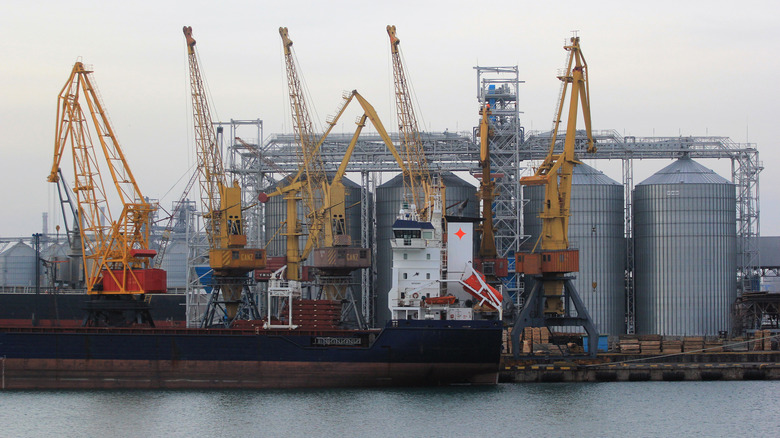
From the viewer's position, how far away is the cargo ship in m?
59.8

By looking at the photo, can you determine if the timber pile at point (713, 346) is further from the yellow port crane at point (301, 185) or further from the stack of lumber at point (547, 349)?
the yellow port crane at point (301, 185)

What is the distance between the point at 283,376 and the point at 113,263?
1427 cm

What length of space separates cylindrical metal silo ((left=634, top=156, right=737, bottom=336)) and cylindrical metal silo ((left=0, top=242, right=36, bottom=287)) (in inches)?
3566

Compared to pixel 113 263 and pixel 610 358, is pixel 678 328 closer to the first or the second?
pixel 610 358

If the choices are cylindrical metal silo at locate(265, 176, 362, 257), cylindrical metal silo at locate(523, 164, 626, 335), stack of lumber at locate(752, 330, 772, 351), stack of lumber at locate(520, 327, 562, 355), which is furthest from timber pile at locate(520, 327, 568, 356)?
cylindrical metal silo at locate(265, 176, 362, 257)

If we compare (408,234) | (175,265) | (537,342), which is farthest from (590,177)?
(175,265)

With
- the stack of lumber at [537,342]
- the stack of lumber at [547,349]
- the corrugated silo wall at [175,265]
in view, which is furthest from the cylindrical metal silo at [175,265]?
the stack of lumber at [547,349]

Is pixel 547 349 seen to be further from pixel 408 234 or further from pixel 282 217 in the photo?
pixel 282 217

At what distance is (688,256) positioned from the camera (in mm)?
88188

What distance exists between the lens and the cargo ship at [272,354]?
2355 inches

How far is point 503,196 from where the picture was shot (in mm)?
88438

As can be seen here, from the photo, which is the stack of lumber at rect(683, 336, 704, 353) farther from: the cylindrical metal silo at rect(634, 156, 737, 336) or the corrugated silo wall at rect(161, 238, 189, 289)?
the corrugated silo wall at rect(161, 238, 189, 289)

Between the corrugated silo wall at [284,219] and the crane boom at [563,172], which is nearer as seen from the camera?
the crane boom at [563,172]

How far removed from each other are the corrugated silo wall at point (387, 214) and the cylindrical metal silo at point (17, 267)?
236 ft
